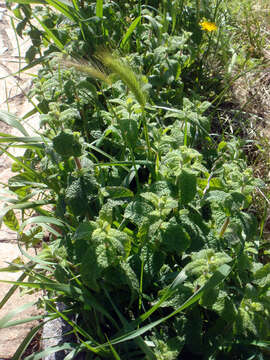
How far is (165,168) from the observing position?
4.67ft

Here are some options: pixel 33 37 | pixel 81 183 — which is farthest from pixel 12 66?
pixel 81 183

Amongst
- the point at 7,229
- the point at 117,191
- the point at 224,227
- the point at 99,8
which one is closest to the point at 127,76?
the point at 117,191

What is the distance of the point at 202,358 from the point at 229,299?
247mm

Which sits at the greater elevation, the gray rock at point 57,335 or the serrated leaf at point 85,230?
the serrated leaf at point 85,230

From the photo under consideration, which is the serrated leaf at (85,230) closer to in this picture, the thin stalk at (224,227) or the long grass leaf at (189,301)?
the long grass leaf at (189,301)

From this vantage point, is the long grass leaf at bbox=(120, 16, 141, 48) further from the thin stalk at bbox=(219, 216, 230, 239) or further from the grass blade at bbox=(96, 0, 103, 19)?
the thin stalk at bbox=(219, 216, 230, 239)

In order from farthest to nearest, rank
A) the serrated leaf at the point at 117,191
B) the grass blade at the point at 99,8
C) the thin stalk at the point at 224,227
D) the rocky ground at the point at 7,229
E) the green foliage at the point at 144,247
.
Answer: the grass blade at the point at 99,8, the rocky ground at the point at 7,229, the serrated leaf at the point at 117,191, the thin stalk at the point at 224,227, the green foliage at the point at 144,247

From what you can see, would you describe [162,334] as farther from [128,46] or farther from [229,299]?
[128,46]

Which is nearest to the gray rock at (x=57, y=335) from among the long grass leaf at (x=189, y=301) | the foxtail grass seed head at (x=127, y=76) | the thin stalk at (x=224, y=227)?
the long grass leaf at (x=189, y=301)

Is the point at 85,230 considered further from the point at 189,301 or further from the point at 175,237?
the point at 189,301

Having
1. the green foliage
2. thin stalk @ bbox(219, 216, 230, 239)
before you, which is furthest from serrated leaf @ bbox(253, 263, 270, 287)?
thin stalk @ bbox(219, 216, 230, 239)

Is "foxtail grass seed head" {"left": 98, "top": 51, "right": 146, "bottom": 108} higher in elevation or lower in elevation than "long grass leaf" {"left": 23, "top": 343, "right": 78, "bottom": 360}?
higher

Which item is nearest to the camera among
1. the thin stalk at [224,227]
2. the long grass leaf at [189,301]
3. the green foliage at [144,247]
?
the long grass leaf at [189,301]

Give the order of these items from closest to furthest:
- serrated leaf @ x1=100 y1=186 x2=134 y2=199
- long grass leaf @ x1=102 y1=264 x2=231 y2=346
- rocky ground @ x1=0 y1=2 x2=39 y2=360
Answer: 1. long grass leaf @ x1=102 y1=264 x2=231 y2=346
2. serrated leaf @ x1=100 y1=186 x2=134 y2=199
3. rocky ground @ x1=0 y1=2 x2=39 y2=360
